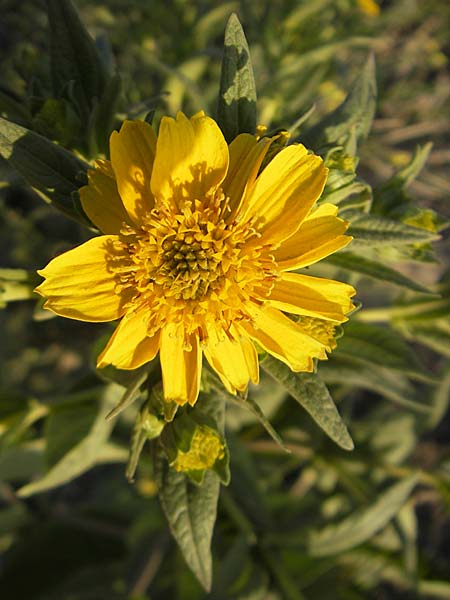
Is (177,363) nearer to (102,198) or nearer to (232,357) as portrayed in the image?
(232,357)

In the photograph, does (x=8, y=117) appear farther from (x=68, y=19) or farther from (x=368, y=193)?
(x=368, y=193)

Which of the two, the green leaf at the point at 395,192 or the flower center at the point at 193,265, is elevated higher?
the flower center at the point at 193,265

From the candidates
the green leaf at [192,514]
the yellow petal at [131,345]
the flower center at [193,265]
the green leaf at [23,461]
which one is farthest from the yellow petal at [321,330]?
the green leaf at [23,461]

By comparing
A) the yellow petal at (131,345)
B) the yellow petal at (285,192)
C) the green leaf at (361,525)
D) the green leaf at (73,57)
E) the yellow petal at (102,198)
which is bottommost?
the green leaf at (361,525)

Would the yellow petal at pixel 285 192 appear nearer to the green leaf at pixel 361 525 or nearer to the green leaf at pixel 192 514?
the green leaf at pixel 192 514

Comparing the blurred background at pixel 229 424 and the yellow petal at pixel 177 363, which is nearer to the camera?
the yellow petal at pixel 177 363

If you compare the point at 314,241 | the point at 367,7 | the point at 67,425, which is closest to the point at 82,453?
the point at 67,425

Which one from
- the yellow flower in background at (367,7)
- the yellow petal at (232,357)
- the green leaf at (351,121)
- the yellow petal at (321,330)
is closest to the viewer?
the yellow petal at (232,357)
